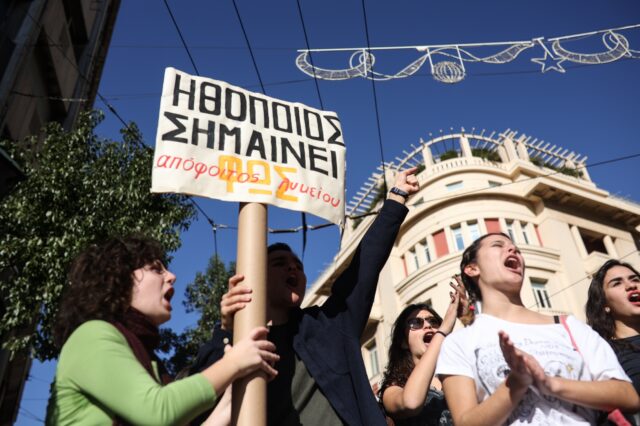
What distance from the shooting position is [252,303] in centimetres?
206

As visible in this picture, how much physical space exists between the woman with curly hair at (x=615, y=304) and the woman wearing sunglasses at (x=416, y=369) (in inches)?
36.4

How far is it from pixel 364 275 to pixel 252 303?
30.1 inches

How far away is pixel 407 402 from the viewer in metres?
2.82

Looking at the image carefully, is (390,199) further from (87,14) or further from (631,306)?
(87,14)

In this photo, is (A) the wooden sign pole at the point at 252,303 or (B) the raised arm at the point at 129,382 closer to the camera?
(B) the raised arm at the point at 129,382

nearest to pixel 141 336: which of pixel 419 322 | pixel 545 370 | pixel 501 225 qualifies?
pixel 545 370

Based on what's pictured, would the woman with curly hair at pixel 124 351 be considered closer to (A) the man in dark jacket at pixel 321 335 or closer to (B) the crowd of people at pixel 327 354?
(B) the crowd of people at pixel 327 354

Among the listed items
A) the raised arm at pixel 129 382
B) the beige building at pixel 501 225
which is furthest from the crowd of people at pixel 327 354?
the beige building at pixel 501 225

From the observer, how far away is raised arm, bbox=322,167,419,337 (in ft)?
8.48

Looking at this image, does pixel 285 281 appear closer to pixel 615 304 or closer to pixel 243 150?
pixel 243 150

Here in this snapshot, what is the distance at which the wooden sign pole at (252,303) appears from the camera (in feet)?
6.11

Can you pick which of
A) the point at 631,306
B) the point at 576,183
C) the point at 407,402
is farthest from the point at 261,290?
the point at 576,183

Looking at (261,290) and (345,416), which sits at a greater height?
(261,290)

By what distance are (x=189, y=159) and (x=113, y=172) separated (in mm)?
7754
